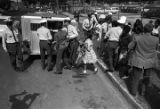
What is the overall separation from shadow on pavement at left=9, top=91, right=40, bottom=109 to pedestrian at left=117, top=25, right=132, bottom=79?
288 centimetres

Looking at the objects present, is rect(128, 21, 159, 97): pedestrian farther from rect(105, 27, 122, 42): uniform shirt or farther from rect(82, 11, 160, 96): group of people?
rect(105, 27, 122, 42): uniform shirt

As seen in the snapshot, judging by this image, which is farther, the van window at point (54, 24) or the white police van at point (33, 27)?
the van window at point (54, 24)

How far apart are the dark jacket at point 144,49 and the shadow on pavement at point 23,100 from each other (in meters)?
2.77

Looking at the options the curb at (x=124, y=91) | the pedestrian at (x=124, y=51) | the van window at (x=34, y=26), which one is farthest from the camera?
the van window at (x=34, y=26)

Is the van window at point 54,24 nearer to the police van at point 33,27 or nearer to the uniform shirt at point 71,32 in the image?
the police van at point 33,27

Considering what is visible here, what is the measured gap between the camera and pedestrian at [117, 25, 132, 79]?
5.98 m

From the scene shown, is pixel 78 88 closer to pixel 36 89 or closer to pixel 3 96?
pixel 36 89

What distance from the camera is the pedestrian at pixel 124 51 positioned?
598cm

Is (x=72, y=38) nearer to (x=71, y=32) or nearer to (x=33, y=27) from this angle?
(x=71, y=32)

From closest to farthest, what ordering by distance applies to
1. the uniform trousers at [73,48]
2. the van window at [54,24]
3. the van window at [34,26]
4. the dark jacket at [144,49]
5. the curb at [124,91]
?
1. the dark jacket at [144,49]
2. the curb at [124,91]
3. the uniform trousers at [73,48]
4. the van window at [34,26]
5. the van window at [54,24]

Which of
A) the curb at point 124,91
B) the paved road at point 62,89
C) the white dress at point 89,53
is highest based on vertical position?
the white dress at point 89,53

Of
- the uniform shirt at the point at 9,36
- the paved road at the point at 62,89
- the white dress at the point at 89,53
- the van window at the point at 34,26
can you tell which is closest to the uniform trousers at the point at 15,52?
the uniform shirt at the point at 9,36

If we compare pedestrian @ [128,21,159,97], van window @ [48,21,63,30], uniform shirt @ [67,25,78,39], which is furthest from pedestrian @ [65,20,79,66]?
pedestrian @ [128,21,159,97]

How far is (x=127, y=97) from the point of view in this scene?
5.00 metres
